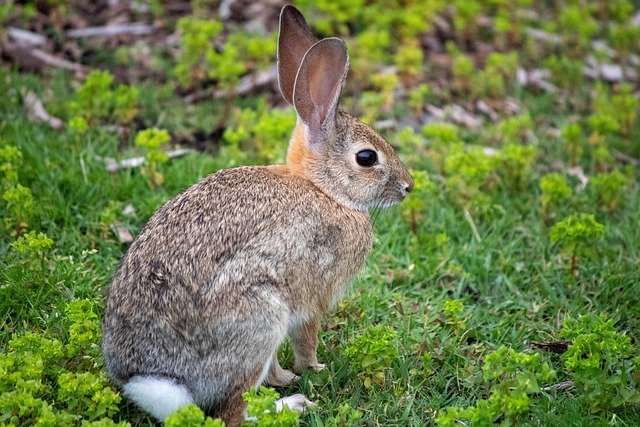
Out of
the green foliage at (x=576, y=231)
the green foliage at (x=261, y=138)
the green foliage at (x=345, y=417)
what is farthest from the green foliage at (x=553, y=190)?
the green foliage at (x=345, y=417)

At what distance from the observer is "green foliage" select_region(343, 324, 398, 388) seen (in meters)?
4.61

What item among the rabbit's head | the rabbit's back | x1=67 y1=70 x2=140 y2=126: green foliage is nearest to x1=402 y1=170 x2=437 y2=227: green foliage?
the rabbit's head

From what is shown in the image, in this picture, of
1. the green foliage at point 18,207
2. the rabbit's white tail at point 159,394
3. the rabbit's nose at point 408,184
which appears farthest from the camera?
the green foliage at point 18,207

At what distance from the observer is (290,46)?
525 centimetres

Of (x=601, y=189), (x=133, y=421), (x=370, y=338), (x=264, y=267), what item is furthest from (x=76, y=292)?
(x=601, y=189)

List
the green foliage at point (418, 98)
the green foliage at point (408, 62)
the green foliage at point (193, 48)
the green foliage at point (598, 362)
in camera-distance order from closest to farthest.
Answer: the green foliage at point (598, 362)
the green foliage at point (193, 48)
the green foliage at point (418, 98)
the green foliage at point (408, 62)

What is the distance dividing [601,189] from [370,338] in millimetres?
3162

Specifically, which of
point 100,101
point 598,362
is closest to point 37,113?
point 100,101

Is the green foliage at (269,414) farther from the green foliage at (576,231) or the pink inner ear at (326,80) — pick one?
the green foliage at (576,231)

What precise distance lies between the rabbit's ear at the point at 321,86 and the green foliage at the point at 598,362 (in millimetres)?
1844

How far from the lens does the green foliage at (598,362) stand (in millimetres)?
4406

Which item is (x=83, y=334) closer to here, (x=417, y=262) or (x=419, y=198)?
(x=417, y=262)

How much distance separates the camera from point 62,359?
4.59 m

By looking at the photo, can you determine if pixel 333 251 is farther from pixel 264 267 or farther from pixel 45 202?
pixel 45 202
